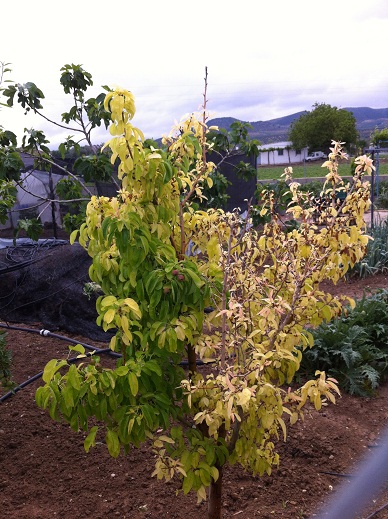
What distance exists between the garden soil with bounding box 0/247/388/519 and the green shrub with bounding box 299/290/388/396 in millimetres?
239

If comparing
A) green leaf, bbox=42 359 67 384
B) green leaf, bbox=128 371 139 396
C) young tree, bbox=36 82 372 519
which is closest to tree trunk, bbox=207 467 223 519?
young tree, bbox=36 82 372 519

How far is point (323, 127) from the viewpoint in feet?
128

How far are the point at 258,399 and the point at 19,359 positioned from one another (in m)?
3.19

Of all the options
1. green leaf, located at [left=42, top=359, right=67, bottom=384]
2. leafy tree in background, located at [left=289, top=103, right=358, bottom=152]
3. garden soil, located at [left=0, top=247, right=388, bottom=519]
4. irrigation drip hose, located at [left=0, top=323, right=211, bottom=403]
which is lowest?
garden soil, located at [left=0, top=247, right=388, bottom=519]

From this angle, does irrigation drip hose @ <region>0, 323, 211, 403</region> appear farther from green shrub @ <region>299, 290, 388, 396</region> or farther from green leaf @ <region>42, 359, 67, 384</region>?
green leaf @ <region>42, 359, 67, 384</region>

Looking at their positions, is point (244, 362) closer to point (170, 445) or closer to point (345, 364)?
point (170, 445)

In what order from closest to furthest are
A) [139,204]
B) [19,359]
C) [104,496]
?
[139,204], [104,496], [19,359]

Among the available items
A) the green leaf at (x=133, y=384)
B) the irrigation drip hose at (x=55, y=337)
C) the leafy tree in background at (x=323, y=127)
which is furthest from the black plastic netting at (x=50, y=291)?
the leafy tree in background at (x=323, y=127)

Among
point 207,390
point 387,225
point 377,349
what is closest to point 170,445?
point 207,390

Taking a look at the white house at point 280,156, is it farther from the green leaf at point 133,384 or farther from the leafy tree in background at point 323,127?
the green leaf at point 133,384

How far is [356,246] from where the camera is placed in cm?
185

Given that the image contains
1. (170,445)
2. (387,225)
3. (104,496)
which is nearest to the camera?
(170,445)

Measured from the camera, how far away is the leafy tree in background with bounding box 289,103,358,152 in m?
36.9

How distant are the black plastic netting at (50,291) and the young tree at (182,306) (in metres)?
3.17
